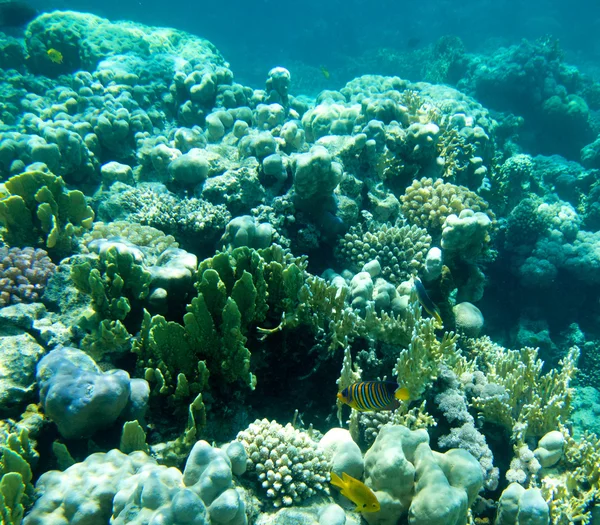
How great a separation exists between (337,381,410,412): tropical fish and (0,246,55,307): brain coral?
3.67 m

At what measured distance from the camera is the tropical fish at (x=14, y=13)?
43.3ft

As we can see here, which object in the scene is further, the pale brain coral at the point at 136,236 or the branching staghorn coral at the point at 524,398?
the pale brain coral at the point at 136,236

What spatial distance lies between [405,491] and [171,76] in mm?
13273

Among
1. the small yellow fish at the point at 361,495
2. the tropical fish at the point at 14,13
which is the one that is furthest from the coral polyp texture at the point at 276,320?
the tropical fish at the point at 14,13

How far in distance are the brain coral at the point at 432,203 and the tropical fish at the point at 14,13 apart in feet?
53.0

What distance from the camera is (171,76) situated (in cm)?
1202

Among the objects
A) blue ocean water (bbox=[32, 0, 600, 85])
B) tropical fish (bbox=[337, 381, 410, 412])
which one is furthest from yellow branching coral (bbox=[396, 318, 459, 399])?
blue ocean water (bbox=[32, 0, 600, 85])

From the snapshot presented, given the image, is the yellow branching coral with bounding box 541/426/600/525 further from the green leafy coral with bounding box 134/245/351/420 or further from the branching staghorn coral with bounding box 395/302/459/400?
the green leafy coral with bounding box 134/245/351/420

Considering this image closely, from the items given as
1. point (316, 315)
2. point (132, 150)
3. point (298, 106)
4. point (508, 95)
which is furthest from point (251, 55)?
point (316, 315)

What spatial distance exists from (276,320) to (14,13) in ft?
56.4

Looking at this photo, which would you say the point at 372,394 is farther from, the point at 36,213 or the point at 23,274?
the point at 36,213

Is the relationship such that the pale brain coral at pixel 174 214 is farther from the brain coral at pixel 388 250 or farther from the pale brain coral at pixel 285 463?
the pale brain coral at pixel 285 463

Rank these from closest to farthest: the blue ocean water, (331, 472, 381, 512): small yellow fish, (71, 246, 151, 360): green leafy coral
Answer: (331, 472, 381, 512): small yellow fish → (71, 246, 151, 360): green leafy coral → the blue ocean water

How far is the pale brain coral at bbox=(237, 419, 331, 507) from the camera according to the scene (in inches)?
106
